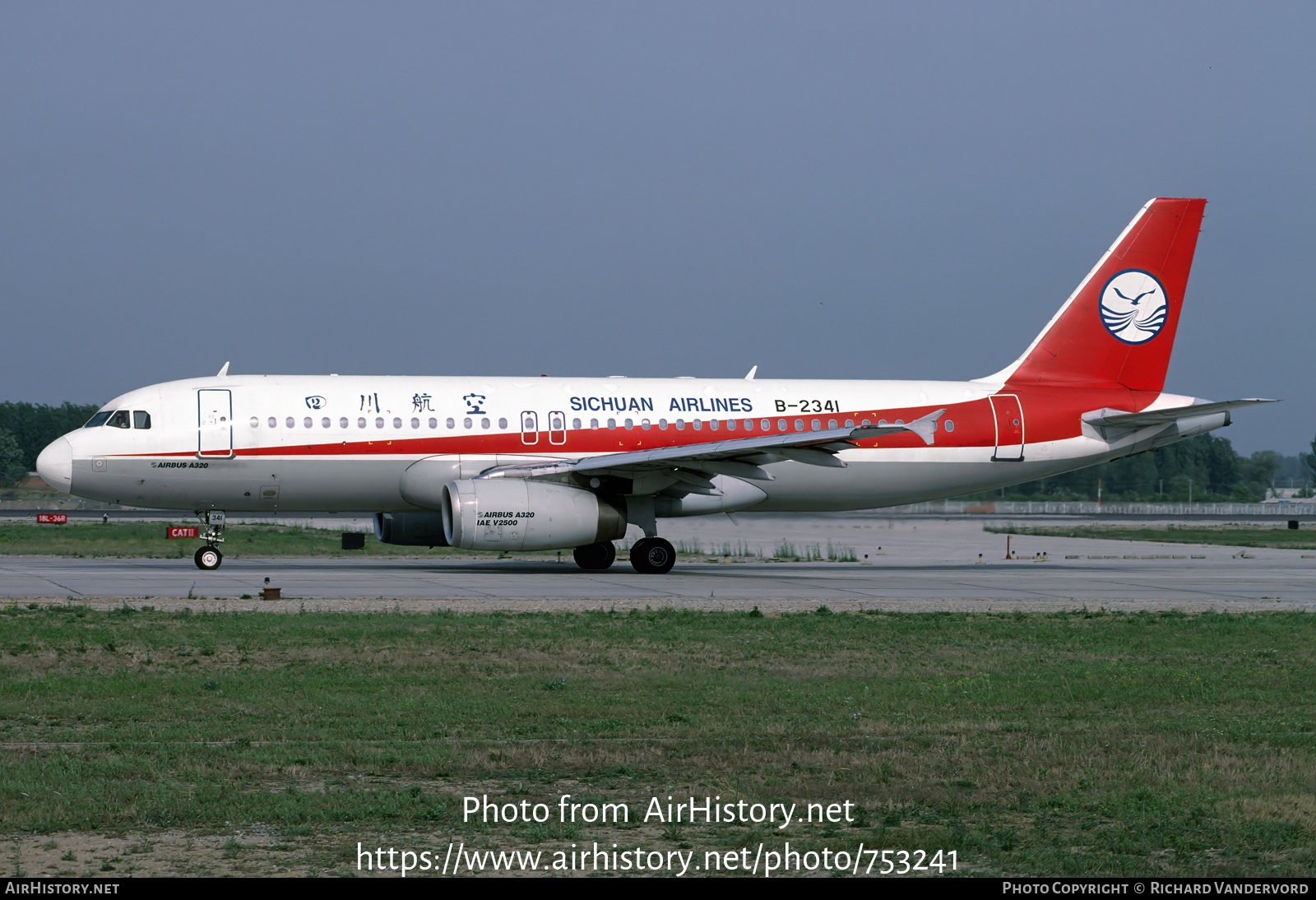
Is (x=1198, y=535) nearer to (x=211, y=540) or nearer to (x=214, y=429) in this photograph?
(x=211, y=540)

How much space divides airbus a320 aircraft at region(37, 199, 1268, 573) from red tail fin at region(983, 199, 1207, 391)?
0.04 m

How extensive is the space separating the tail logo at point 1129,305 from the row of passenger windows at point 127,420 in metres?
20.5

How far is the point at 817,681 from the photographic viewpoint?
485 inches

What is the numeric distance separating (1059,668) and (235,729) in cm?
774

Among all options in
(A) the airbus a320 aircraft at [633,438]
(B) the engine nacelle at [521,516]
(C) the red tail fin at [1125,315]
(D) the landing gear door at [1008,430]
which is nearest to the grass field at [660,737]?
(B) the engine nacelle at [521,516]

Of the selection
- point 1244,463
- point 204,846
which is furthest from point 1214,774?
point 1244,463

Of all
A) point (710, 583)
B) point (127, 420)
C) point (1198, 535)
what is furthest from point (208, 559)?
point (1198, 535)

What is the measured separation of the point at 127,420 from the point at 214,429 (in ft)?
5.52

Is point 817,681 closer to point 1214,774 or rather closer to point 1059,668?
point 1059,668

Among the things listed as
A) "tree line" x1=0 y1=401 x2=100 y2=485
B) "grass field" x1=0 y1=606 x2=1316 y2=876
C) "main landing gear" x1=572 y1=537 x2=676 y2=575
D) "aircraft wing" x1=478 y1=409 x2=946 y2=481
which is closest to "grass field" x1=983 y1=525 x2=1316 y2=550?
"aircraft wing" x1=478 y1=409 x2=946 y2=481

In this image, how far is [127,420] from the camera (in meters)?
26.1

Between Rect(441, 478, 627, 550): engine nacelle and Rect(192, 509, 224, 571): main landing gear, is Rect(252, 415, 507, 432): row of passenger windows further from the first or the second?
Rect(192, 509, 224, 571): main landing gear

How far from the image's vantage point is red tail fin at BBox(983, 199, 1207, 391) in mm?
30953

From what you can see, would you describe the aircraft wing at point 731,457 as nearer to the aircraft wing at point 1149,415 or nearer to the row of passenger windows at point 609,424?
the row of passenger windows at point 609,424
